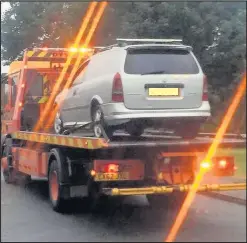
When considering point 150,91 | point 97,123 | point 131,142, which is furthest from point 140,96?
point 97,123

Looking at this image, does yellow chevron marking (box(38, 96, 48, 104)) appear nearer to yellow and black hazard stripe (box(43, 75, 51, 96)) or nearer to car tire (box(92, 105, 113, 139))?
yellow and black hazard stripe (box(43, 75, 51, 96))

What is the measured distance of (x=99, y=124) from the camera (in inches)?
332

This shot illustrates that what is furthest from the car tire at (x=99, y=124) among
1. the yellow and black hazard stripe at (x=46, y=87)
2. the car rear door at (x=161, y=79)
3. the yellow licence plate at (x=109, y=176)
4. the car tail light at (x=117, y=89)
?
the yellow and black hazard stripe at (x=46, y=87)

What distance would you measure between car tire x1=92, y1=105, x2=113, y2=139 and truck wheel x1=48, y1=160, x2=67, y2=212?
817 millimetres

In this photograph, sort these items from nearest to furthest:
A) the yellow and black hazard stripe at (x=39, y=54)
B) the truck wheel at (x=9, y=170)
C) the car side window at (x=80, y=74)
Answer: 1. the car side window at (x=80, y=74)
2. the yellow and black hazard stripe at (x=39, y=54)
3. the truck wheel at (x=9, y=170)

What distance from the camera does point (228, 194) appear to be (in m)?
9.05

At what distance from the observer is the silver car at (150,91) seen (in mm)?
7930

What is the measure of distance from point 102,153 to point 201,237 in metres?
1.79

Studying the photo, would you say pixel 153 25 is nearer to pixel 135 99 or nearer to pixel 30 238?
pixel 135 99

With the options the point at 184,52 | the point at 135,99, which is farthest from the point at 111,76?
the point at 184,52

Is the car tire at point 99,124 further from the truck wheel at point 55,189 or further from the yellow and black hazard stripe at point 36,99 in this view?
the yellow and black hazard stripe at point 36,99

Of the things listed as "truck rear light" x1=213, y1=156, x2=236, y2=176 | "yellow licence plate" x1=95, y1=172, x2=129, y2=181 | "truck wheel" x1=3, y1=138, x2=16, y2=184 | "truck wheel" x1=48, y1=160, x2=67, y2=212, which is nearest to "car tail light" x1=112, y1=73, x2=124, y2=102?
"yellow licence plate" x1=95, y1=172, x2=129, y2=181

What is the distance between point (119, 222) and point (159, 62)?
2361 millimetres

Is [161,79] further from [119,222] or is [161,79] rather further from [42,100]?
[42,100]
